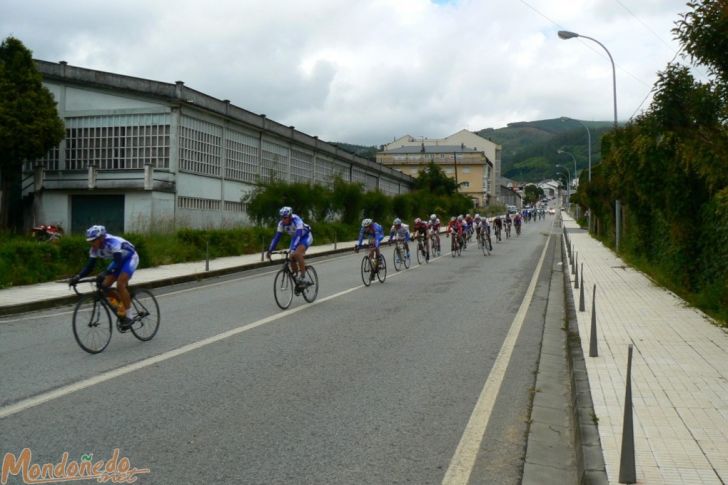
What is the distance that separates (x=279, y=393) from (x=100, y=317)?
3352 mm

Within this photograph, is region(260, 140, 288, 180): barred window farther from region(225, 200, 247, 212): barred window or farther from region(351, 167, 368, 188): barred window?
region(351, 167, 368, 188): barred window

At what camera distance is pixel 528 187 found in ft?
645

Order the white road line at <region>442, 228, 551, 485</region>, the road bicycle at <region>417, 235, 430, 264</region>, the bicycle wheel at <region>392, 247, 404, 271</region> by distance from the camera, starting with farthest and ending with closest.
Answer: the road bicycle at <region>417, 235, 430, 264</region>, the bicycle wheel at <region>392, 247, 404, 271</region>, the white road line at <region>442, 228, 551, 485</region>

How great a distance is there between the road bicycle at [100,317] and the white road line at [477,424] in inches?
186

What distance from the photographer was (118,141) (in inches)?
1454

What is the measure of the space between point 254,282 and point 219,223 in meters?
21.0

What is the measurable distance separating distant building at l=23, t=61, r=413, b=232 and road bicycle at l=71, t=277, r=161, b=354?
81.1 feet

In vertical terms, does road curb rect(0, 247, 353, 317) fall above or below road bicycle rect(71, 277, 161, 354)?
below

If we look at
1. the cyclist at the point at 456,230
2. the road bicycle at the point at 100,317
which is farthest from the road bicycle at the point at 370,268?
the cyclist at the point at 456,230

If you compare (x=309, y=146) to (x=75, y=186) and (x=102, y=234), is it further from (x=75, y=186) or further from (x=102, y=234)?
(x=102, y=234)

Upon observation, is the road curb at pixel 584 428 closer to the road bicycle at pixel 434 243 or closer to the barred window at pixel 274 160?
the road bicycle at pixel 434 243

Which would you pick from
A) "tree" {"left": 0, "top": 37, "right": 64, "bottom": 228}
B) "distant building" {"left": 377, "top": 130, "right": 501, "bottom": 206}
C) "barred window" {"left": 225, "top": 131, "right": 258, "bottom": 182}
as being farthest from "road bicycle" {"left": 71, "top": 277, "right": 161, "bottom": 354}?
"distant building" {"left": 377, "top": 130, "right": 501, "bottom": 206}

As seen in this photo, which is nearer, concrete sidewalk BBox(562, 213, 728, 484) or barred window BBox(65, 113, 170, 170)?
concrete sidewalk BBox(562, 213, 728, 484)

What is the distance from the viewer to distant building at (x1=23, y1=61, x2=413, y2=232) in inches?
1395
